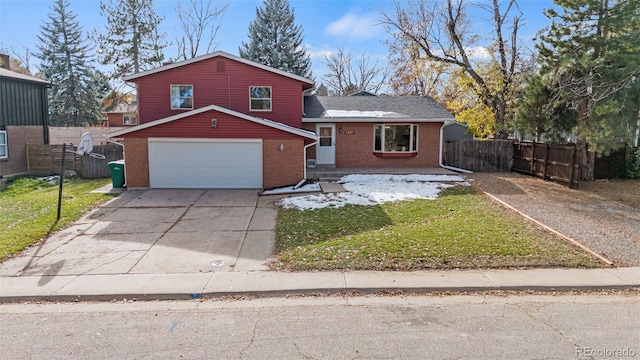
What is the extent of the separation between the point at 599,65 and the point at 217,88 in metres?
14.7

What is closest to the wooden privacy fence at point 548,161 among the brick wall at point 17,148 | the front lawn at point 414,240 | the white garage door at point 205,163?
the front lawn at point 414,240

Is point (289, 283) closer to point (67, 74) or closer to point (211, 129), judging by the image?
point (211, 129)

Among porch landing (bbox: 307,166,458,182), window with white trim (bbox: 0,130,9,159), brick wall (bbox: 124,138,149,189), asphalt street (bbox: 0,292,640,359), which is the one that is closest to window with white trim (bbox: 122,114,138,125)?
window with white trim (bbox: 0,130,9,159)

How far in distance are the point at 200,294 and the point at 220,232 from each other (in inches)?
138

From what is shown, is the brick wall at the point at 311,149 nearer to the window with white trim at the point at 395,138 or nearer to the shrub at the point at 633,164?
the window with white trim at the point at 395,138

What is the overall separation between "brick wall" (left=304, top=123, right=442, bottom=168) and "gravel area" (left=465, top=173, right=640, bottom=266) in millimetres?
2738

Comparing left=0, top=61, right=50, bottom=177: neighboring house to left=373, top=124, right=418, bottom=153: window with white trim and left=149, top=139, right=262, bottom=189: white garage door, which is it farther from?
left=373, top=124, right=418, bottom=153: window with white trim

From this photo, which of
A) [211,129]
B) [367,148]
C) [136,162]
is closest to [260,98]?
[211,129]

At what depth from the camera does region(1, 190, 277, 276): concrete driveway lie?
7.05 meters

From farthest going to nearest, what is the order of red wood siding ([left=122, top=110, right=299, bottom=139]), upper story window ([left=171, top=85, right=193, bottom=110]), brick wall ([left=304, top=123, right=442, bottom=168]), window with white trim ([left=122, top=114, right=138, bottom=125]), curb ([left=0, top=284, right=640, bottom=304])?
window with white trim ([left=122, top=114, right=138, bottom=125]) < brick wall ([left=304, top=123, right=442, bottom=168]) < upper story window ([left=171, top=85, right=193, bottom=110]) < red wood siding ([left=122, top=110, right=299, bottom=139]) < curb ([left=0, top=284, right=640, bottom=304])

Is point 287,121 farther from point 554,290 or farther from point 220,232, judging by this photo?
point 554,290

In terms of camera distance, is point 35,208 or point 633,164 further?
point 633,164

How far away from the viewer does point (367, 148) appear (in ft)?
61.6

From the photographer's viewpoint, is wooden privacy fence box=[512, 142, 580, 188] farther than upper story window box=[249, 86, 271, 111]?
No
